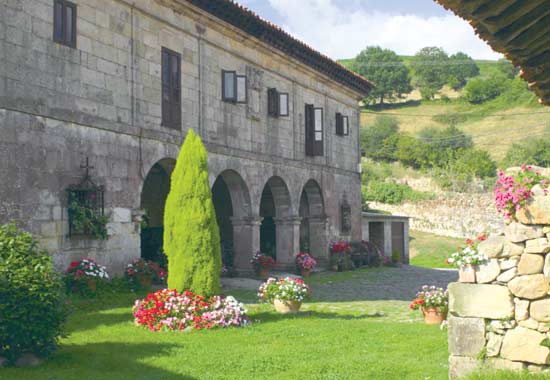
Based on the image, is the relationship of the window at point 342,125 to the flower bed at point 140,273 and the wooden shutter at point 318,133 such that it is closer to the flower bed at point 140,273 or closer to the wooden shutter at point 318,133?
the wooden shutter at point 318,133

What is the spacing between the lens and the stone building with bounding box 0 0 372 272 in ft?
38.6

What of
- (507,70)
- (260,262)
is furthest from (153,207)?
(507,70)

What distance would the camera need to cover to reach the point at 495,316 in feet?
22.3

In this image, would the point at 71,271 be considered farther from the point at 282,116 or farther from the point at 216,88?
the point at 282,116

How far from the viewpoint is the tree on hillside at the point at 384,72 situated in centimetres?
8819

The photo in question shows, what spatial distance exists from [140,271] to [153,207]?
6.24m

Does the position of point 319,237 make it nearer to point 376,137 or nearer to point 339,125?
point 339,125

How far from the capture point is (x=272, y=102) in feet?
66.6

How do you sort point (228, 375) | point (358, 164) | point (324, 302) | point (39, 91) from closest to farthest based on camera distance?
1. point (228, 375)
2. point (39, 91)
3. point (324, 302)
4. point (358, 164)

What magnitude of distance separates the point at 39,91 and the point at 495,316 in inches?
348

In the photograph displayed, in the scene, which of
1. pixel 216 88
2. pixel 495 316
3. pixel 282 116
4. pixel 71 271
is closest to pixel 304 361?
pixel 495 316

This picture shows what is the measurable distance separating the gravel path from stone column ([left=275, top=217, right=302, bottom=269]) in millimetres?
1139

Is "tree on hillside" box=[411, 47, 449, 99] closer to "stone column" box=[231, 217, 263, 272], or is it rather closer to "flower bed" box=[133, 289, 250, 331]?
"stone column" box=[231, 217, 263, 272]

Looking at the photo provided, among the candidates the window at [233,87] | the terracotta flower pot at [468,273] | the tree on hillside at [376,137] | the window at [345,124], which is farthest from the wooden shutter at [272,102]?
the tree on hillside at [376,137]
